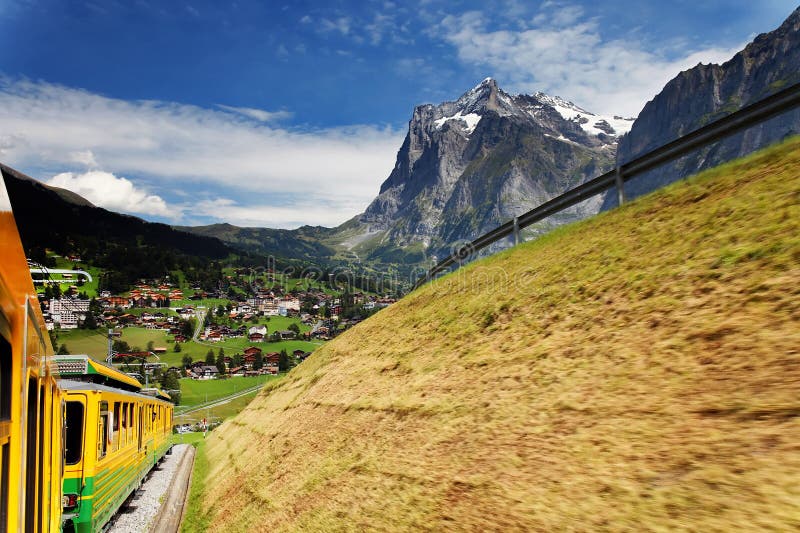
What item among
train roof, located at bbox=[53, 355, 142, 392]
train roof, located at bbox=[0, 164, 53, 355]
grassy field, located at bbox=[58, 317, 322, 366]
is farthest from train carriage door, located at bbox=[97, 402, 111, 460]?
grassy field, located at bbox=[58, 317, 322, 366]

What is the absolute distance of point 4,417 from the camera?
3.30 m

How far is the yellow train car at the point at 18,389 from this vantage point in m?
3.27

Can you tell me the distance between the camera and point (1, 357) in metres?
3.32

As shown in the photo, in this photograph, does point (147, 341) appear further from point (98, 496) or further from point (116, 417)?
point (98, 496)

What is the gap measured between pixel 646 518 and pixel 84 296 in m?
210

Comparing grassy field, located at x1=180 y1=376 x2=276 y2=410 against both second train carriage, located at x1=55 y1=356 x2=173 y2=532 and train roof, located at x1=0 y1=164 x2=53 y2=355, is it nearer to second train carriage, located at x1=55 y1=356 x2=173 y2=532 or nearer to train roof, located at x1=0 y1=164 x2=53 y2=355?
second train carriage, located at x1=55 y1=356 x2=173 y2=532

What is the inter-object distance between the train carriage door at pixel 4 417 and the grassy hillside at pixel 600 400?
4.13 m

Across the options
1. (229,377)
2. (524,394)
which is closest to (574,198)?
(524,394)

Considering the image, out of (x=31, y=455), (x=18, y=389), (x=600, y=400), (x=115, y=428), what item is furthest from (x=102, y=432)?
(x=600, y=400)

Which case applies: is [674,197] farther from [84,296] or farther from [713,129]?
[84,296]

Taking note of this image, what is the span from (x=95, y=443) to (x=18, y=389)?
9.45 meters

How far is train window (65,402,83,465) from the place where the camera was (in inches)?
443

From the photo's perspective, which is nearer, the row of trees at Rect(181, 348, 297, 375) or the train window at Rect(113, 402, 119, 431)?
the train window at Rect(113, 402, 119, 431)

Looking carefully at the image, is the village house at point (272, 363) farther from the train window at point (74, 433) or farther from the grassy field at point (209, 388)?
the train window at point (74, 433)
